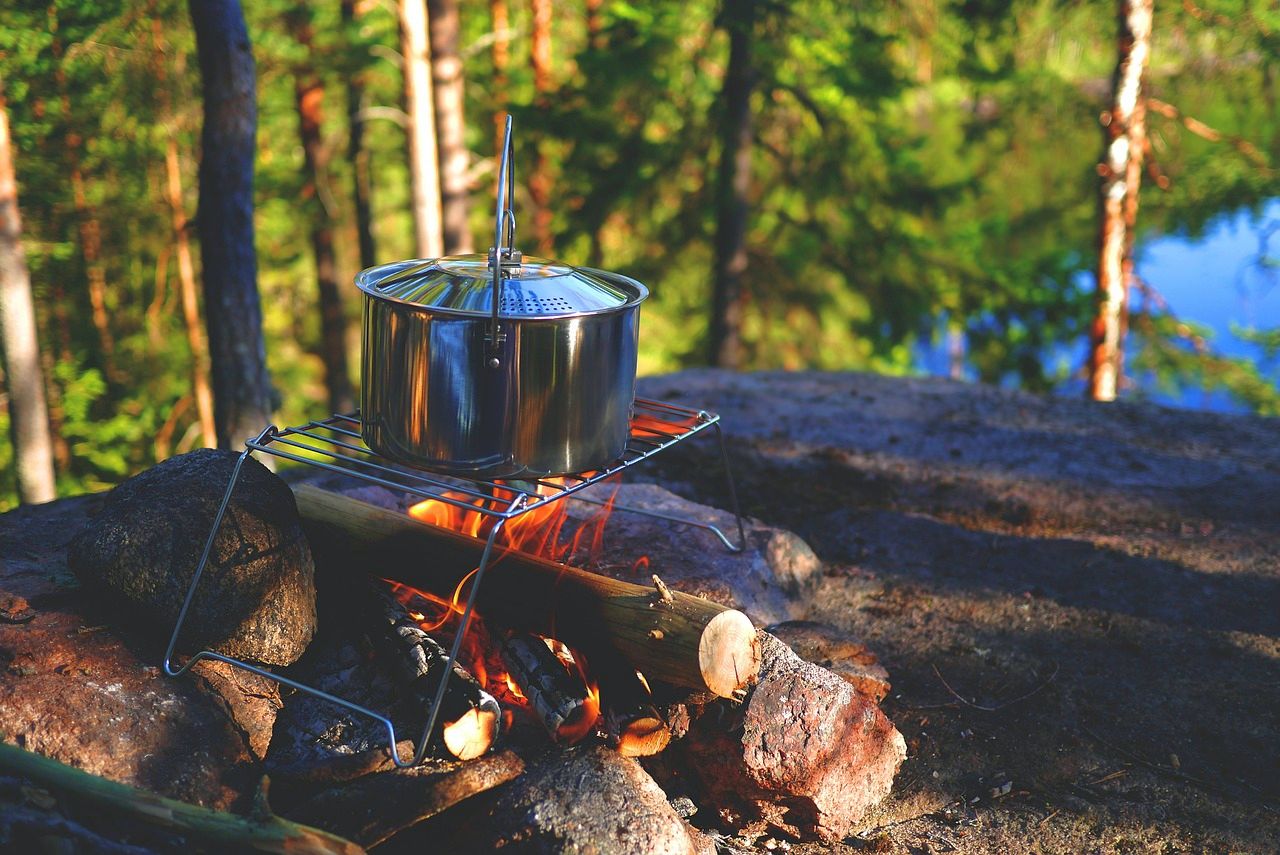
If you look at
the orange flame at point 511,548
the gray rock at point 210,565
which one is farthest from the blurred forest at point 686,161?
the orange flame at point 511,548

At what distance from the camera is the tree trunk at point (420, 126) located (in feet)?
40.1

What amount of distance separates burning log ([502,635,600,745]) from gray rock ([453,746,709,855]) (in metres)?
0.13

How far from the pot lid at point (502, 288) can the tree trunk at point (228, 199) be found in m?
3.50

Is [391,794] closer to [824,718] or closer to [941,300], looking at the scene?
[824,718]

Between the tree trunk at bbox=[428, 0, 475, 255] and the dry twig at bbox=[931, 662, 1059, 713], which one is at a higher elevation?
the tree trunk at bbox=[428, 0, 475, 255]

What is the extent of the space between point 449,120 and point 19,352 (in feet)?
18.4

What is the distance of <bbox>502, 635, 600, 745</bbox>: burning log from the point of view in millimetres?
3506

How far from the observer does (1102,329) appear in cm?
1161

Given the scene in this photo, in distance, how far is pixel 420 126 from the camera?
12500 mm

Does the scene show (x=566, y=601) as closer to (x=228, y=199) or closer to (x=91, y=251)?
(x=228, y=199)

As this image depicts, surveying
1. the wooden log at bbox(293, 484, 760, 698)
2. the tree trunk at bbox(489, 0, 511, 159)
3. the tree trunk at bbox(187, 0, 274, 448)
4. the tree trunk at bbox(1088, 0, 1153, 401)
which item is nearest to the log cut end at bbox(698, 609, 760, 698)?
the wooden log at bbox(293, 484, 760, 698)

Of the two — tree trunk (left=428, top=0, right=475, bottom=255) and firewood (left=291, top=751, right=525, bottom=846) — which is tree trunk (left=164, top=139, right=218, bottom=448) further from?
firewood (left=291, top=751, right=525, bottom=846)

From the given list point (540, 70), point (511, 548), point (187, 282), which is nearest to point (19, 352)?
point (187, 282)

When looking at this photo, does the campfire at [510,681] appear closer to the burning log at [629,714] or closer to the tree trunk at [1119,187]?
the burning log at [629,714]
